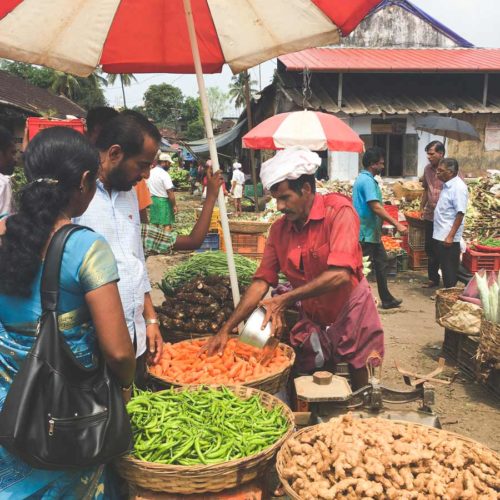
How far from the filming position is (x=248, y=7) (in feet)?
10.7

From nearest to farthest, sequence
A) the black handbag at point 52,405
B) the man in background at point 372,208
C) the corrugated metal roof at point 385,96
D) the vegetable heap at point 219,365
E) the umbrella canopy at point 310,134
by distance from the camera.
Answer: the black handbag at point 52,405
the vegetable heap at point 219,365
the man in background at point 372,208
the umbrella canopy at point 310,134
the corrugated metal roof at point 385,96

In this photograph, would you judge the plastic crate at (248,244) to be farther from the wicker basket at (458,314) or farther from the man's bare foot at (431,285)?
the wicker basket at (458,314)

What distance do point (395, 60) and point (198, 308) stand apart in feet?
59.4

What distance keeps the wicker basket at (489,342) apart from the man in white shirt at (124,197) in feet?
10.8

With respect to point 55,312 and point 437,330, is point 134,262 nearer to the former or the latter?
point 55,312

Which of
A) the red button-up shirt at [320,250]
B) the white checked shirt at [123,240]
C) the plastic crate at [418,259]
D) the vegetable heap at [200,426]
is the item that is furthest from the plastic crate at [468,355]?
the plastic crate at [418,259]

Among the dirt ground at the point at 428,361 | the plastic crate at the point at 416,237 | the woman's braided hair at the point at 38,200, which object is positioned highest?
the woman's braided hair at the point at 38,200

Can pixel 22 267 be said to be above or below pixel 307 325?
above

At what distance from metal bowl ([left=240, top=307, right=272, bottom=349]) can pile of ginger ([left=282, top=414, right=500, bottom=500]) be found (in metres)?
0.76

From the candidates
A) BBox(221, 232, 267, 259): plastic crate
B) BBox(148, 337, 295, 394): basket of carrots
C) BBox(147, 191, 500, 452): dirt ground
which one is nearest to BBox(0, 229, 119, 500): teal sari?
BBox(148, 337, 295, 394): basket of carrots

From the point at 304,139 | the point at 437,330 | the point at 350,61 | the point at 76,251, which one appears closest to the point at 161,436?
the point at 76,251

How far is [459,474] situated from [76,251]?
1781 mm

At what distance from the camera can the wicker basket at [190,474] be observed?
7.43ft

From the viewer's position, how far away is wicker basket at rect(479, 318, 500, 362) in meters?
4.76
